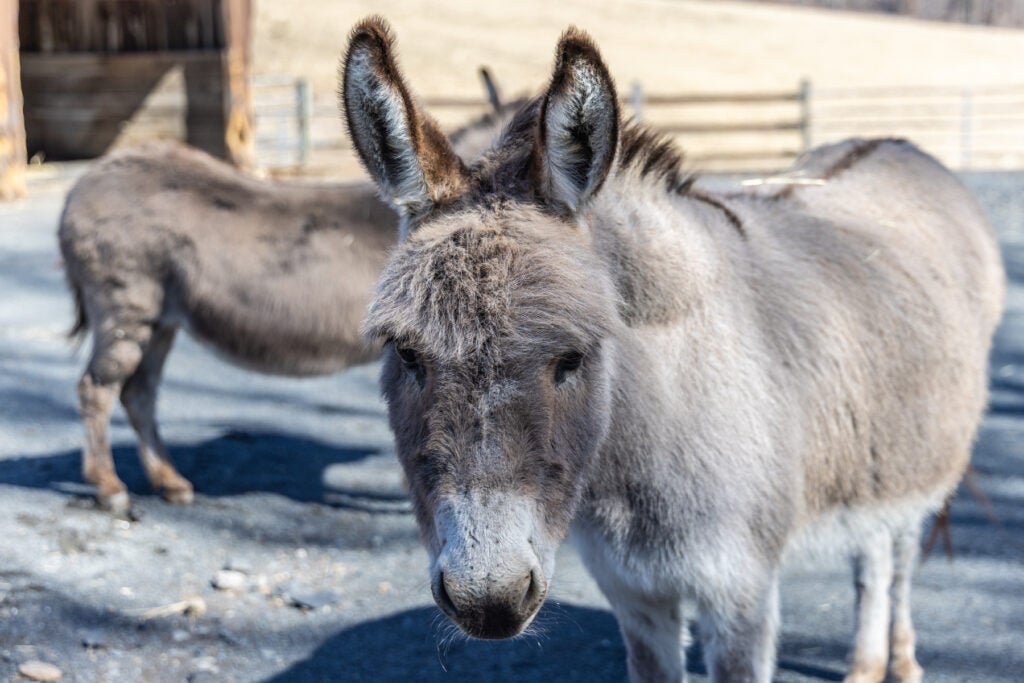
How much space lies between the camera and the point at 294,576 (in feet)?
14.6

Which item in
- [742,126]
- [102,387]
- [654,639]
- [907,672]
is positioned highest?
[654,639]

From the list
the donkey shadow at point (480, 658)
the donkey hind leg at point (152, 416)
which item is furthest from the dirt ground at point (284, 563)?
the donkey hind leg at point (152, 416)

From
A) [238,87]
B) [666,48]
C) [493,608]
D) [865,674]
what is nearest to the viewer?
[493,608]

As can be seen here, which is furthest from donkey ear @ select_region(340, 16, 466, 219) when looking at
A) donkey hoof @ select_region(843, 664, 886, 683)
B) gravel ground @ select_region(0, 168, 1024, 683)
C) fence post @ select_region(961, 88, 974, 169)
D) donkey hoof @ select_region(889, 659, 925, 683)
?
fence post @ select_region(961, 88, 974, 169)

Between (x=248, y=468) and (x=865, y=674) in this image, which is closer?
(x=865, y=674)

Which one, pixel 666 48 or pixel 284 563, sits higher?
pixel 284 563

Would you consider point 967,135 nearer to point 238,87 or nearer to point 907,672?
point 238,87

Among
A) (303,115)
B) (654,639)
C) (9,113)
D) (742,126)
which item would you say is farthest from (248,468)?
(742,126)

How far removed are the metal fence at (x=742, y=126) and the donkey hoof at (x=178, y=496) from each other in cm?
1299

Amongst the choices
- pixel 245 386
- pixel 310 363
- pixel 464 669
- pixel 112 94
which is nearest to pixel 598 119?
pixel 464 669

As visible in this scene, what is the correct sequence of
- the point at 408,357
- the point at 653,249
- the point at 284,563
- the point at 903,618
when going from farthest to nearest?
the point at 284,563 → the point at 903,618 → the point at 653,249 → the point at 408,357

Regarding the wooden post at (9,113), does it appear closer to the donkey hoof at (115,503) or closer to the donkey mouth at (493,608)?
the donkey hoof at (115,503)

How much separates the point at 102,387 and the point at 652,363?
3650 millimetres

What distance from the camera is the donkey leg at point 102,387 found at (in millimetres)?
5035
